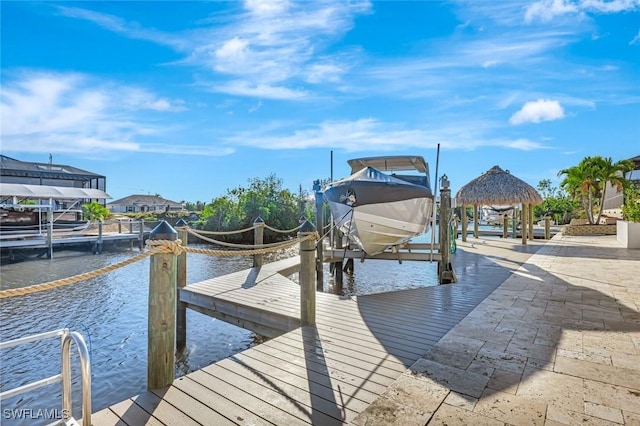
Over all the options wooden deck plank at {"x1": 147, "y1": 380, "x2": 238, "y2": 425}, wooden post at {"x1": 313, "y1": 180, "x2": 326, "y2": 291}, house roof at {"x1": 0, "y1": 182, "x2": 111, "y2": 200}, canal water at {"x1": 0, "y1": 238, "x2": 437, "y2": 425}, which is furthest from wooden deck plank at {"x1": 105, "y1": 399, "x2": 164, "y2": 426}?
house roof at {"x1": 0, "y1": 182, "x2": 111, "y2": 200}

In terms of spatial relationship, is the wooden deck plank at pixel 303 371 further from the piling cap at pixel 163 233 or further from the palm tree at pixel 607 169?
the palm tree at pixel 607 169

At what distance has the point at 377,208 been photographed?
6.45m

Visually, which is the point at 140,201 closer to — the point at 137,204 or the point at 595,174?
the point at 137,204

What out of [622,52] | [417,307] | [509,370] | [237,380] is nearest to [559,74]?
[622,52]

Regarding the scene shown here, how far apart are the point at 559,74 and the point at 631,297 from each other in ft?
26.7

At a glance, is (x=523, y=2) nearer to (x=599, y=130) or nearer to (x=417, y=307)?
(x=417, y=307)

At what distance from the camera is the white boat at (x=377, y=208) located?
21.0ft

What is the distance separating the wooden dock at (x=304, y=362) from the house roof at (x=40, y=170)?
33.4m

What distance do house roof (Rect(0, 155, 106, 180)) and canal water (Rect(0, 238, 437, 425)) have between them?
22.6 meters

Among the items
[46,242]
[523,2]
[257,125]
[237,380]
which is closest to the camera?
[237,380]

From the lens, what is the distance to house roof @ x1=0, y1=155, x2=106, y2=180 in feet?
92.3

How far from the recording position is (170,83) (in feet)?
36.0

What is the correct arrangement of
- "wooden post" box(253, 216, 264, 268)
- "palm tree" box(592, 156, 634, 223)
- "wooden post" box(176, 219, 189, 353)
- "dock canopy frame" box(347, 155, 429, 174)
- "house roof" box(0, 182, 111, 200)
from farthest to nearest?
"palm tree" box(592, 156, 634, 223) → "house roof" box(0, 182, 111, 200) → "dock canopy frame" box(347, 155, 429, 174) → "wooden post" box(253, 216, 264, 268) → "wooden post" box(176, 219, 189, 353)

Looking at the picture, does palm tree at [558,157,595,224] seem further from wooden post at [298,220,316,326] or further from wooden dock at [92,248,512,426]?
wooden post at [298,220,316,326]
